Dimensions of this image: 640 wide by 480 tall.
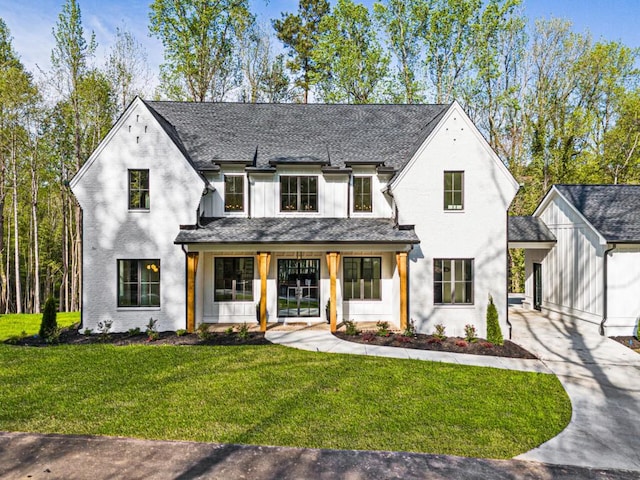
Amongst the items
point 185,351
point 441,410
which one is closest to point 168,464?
point 441,410

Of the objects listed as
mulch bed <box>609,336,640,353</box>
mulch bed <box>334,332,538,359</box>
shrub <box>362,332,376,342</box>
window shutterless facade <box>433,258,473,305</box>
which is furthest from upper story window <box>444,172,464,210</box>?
mulch bed <box>609,336,640,353</box>

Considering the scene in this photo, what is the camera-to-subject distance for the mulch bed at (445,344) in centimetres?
1105

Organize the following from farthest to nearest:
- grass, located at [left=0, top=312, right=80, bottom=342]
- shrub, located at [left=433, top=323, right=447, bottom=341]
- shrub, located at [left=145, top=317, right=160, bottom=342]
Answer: grass, located at [left=0, top=312, right=80, bottom=342] → shrub, located at [left=433, top=323, right=447, bottom=341] → shrub, located at [left=145, top=317, right=160, bottom=342]

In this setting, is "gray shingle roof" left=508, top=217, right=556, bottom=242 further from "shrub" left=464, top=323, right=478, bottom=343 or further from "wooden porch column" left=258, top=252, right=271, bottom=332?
"wooden porch column" left=258, top=252, right=271, bottom=332

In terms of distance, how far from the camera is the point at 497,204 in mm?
13312

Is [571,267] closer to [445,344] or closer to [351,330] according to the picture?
[445,344]

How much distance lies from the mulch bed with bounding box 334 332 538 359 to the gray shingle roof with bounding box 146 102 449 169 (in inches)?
252

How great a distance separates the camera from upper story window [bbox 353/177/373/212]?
1457 cm

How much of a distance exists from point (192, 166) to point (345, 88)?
15706 millimetres

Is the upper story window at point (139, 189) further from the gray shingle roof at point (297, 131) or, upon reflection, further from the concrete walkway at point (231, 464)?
the concrete walkway at point (231, 464)

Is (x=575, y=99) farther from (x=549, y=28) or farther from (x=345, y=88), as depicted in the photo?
(x=345, y=88)

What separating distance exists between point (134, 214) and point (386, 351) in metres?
9.48

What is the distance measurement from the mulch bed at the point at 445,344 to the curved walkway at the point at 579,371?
Answer: 37 cm

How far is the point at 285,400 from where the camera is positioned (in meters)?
7.30
